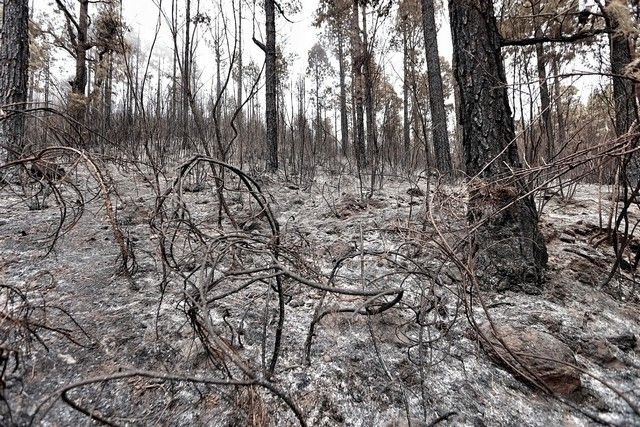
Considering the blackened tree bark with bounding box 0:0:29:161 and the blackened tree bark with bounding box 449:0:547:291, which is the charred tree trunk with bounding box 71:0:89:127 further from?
the blackened tree bark with bounding box 449:0:547:291

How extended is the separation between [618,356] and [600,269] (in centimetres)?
72

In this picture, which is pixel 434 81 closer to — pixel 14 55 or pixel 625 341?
pixel 625 341

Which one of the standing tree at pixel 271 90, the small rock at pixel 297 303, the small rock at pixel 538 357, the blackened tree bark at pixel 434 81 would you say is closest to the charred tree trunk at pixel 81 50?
the standing tree at pixel 271 90

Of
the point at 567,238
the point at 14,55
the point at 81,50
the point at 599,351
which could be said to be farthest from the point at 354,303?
the point at 81,50

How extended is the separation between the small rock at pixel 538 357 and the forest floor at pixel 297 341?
38mm

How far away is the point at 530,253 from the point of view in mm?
1648

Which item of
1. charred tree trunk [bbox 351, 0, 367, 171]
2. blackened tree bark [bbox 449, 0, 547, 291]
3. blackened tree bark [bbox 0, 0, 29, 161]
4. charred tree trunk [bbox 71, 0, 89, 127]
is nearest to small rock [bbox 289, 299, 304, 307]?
blackened tree bark [bbox 449, 0, 547, 291]

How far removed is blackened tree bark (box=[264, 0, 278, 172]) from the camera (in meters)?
4.88

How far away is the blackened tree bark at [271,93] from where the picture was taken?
4.88m

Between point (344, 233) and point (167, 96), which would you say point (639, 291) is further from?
point (167, 96)

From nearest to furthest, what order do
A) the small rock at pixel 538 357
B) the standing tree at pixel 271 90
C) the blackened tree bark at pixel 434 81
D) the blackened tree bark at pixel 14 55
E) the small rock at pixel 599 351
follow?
the small rock at pixel 538 357, the small rock at pixel 599 351, the blackened tree bark at pixel 14 55, the standing tree at pixel 271 90, the blackened tree bark at pixel 434 81

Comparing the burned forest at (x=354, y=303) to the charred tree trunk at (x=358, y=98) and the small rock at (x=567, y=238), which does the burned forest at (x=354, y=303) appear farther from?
the charred tree trunk at (x=358, y=98)

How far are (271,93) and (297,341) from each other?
4537 millimetres

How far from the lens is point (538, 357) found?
3.30ft
